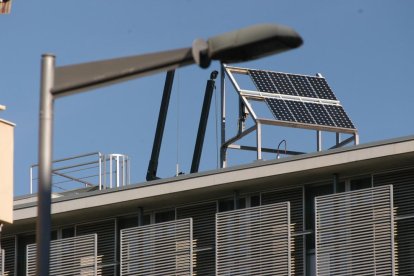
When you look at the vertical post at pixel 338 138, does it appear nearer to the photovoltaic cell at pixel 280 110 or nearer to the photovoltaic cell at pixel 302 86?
the photovoltaic cell at pixel 302 86

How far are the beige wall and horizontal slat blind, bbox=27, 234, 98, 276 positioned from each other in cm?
750

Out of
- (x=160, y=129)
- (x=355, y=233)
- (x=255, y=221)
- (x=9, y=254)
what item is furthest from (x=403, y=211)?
(x=160, y=129)

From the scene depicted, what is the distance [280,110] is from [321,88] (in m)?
2.95

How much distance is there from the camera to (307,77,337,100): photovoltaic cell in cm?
4506

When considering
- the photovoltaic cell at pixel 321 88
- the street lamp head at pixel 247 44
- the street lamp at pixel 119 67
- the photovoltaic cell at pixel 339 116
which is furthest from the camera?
the photovoltaic cell at pixel 321 88

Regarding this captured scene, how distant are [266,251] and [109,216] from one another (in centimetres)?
574

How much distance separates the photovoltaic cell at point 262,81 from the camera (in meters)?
44.0

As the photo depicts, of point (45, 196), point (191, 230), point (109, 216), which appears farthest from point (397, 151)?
point (45, 196)

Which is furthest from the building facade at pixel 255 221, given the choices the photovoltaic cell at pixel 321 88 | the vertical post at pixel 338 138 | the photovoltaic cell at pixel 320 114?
the photovoltaic cell at pixel 321 88

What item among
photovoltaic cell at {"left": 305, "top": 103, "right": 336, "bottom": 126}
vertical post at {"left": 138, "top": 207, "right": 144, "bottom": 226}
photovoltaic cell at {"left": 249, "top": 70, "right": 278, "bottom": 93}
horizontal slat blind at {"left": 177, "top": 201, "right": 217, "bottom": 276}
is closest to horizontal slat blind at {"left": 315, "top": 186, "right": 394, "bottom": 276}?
horizontal slat blind at {"left": 177, "top": 201, "right": 217, "bottom": 276}

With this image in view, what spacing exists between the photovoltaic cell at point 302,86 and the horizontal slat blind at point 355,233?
263 inches

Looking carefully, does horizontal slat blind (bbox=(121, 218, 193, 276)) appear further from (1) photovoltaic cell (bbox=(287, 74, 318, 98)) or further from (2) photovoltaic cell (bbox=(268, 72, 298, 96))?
(1) photovoltaic cell (bbox=(287, 74, 318, 98))

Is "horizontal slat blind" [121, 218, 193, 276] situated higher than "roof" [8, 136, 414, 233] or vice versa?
"roof" [8, 136, 414, 233]

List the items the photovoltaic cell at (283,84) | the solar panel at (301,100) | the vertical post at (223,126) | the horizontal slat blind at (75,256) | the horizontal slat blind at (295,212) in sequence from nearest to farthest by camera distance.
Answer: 1. the horizontal slat blind at (295,212)
2. the vertical post at (223,126)
3. the horizontal slat blind at (75,256)
4. the solar panel at (301,100)
5. the photovoltaic cell at (283,84)
